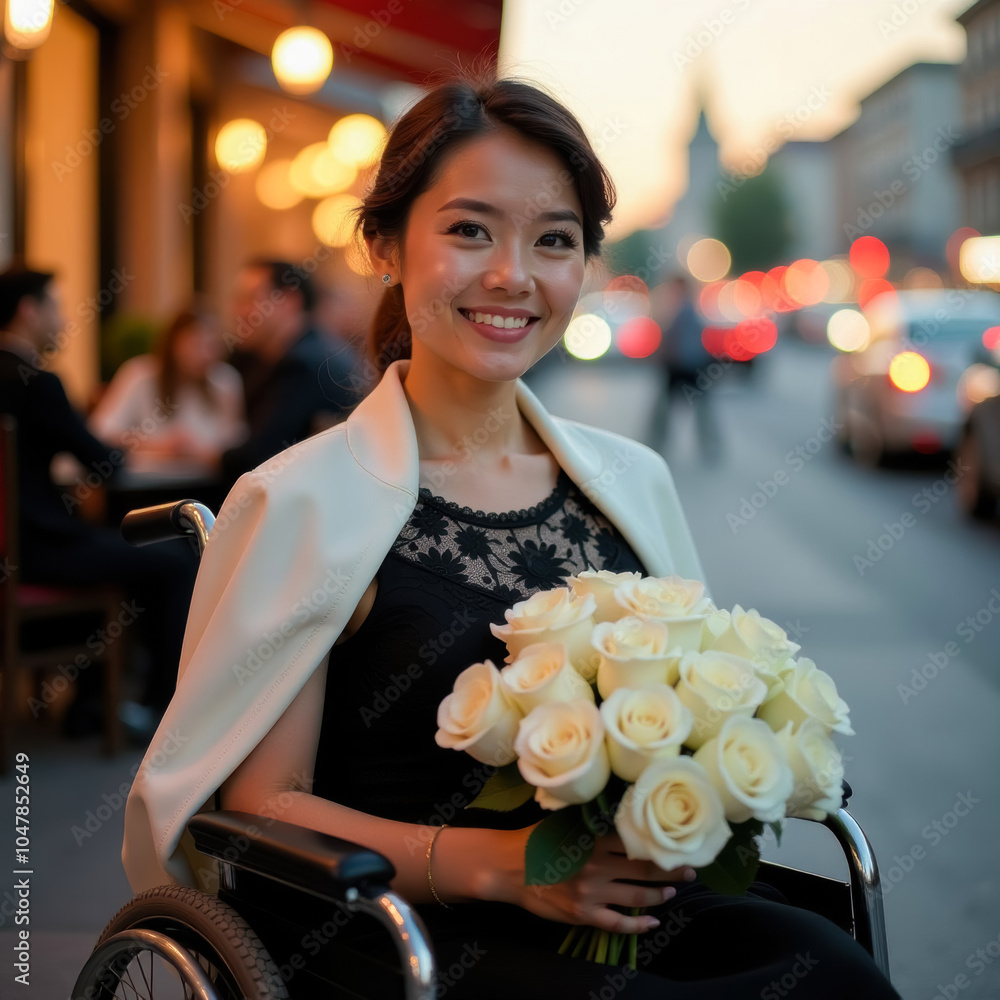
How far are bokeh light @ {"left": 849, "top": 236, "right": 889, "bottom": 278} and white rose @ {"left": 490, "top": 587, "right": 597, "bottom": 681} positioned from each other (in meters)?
59.0

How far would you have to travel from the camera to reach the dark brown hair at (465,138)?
6.61 ft

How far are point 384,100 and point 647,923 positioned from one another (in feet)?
54.6

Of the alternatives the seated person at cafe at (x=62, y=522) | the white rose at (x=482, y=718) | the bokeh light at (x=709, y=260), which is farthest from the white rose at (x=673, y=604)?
the bokeh light at (x=709, y=260)

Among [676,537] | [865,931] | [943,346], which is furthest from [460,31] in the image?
[865,931]

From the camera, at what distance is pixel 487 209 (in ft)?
6.41

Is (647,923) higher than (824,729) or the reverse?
the reverse

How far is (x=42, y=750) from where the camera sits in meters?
4.73

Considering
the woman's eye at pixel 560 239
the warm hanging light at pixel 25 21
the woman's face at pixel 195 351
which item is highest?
the warm hanging light at pixel 25 21

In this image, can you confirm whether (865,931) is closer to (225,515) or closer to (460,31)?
(225,515)

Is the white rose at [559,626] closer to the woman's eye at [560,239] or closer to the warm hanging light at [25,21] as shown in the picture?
the woman's eye at [560,239]

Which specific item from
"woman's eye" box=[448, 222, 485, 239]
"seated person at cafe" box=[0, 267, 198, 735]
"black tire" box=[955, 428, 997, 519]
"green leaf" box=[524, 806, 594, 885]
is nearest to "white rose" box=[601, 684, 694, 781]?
"green leaf" box=[524, 806, 594, 885]

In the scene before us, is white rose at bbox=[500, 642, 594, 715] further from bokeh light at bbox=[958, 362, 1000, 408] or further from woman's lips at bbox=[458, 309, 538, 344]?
bokeh light at bbox=[958, 362, 1000, 408]

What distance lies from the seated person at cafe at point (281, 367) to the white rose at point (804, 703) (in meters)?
4.22

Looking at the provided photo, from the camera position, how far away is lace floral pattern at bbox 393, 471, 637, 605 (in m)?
1.92
